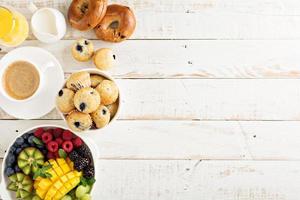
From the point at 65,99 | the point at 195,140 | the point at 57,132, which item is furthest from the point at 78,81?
the point at 195,140

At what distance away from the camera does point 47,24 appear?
1332mm

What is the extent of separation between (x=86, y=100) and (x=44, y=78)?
0.59 ft

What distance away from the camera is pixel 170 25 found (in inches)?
54.1

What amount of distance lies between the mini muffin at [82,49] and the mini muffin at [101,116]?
16 centimetres

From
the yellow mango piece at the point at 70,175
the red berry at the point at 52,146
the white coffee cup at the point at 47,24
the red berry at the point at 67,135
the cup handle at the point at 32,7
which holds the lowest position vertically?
the yellow mango piece at the point at 70,175

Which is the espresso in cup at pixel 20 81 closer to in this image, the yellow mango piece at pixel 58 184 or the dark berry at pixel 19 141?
the dark berry at pixel 19 141

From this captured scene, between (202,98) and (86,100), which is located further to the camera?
(202,98)

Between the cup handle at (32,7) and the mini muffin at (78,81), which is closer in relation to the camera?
the mini muffin at (78,81)

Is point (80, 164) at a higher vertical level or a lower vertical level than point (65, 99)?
lower

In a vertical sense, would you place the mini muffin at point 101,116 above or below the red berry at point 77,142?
above

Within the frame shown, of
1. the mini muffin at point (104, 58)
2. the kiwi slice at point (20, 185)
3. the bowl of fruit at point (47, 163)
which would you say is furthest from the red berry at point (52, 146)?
the mini muffin at point (104, 58)

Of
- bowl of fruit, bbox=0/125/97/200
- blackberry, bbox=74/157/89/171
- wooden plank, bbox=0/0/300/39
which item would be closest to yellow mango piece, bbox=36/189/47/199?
bowl of fruit, bbox=0/125/97/200

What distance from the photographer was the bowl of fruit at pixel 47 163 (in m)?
1.27

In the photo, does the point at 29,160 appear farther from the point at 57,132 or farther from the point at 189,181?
the point at 189,181
